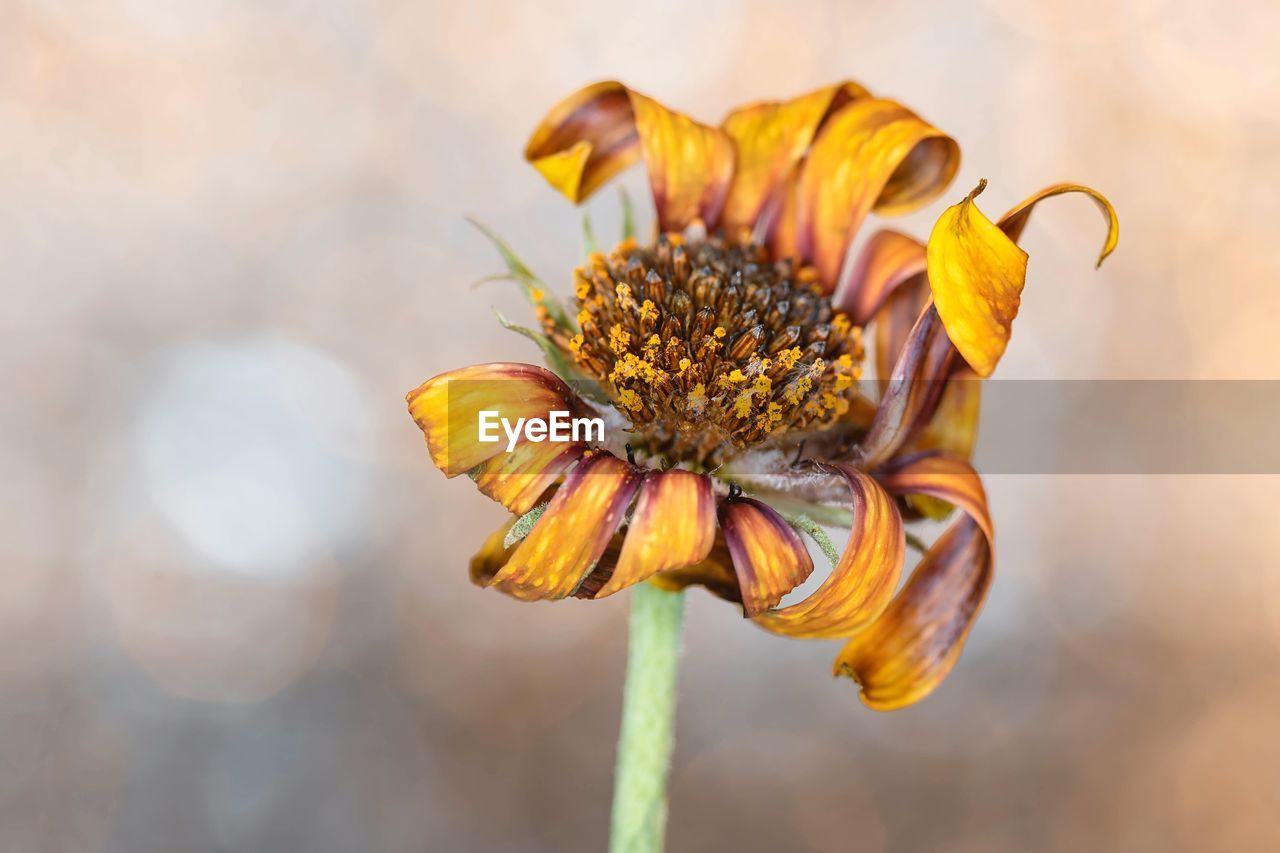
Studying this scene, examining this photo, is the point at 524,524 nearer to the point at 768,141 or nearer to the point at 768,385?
the point at 768,385

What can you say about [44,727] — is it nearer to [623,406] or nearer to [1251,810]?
[623,406]

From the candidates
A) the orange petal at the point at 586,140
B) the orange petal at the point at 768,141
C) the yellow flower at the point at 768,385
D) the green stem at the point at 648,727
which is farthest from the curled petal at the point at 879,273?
the green stem at the point at 648,727

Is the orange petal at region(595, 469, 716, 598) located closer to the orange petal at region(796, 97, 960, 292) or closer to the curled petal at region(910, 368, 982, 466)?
the curled petal at region(910, 368, 982, 466)

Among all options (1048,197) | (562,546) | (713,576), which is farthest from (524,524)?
(1048,197)

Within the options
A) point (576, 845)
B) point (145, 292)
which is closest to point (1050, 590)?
point (576, 845)

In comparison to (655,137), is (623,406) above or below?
below

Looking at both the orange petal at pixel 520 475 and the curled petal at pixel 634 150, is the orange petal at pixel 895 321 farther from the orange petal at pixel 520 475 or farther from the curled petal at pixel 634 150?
the orange petal at pixel 520 475

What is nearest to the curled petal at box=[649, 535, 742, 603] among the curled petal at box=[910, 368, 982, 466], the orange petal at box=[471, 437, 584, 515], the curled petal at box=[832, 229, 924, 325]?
the orange petal at box=[471, 437, 584, 515]
